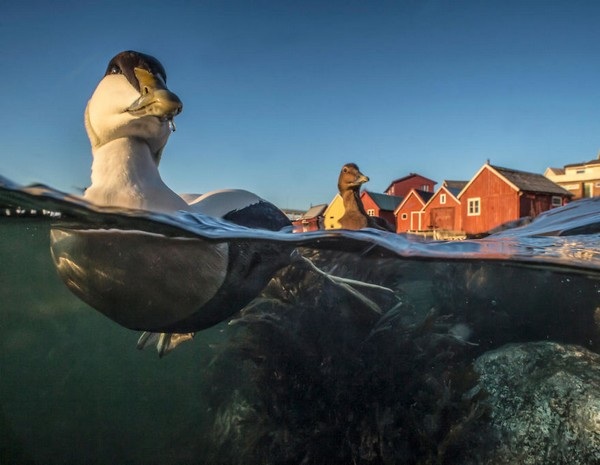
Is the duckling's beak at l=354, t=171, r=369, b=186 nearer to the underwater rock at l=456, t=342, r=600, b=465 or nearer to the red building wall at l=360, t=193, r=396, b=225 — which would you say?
the underwater rock at l=456, t=342, r=600, b=465

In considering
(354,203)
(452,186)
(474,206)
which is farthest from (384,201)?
(354,203)

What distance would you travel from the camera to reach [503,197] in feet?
56.5

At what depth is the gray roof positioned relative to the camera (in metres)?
13.5

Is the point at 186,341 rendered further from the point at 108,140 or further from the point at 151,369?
the point at 108,140

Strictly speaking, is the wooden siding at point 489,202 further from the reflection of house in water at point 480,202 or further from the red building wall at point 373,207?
the red building wall at point 373,207

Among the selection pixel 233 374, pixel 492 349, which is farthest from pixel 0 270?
pixel 492 349

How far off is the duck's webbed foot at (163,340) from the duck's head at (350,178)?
3839 millimetres

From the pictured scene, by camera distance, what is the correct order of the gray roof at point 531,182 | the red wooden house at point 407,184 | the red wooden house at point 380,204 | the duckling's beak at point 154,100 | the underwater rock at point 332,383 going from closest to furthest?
the duckling's beak at point 154,100, the underwater rock at point 332,383, the gray roof at point 531,182, the red wooden house at point 380,204, the red wooden house at point 407,184

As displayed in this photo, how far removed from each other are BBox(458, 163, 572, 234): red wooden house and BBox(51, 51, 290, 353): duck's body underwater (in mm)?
11193

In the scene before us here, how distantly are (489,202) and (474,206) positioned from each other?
1880mm

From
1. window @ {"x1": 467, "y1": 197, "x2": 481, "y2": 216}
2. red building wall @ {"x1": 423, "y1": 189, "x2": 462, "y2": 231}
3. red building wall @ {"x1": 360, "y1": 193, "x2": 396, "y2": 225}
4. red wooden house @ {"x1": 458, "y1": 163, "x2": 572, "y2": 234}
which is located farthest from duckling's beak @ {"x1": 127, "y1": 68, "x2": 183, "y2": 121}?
window @ {"x1": 467, "y1": 197, "x2": 481, "y2": 216}

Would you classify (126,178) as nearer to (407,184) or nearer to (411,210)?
A: (411,210)

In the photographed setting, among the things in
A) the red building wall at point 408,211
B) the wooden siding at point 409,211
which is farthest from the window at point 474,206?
the red building wall at point 408,211

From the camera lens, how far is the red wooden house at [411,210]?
21219 millimetres
